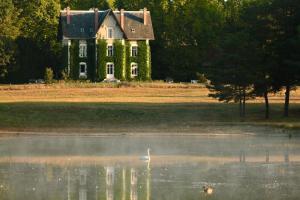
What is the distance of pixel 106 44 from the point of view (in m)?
117

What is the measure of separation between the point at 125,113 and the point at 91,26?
5293 centimetres

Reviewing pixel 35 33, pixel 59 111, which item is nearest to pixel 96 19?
pixel 35 33

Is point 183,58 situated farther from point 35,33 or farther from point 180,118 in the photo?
point 180,118

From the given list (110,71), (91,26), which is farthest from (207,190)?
(91,26)

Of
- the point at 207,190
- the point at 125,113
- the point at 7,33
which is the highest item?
the point at 7,33

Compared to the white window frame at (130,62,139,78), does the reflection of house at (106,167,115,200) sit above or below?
above

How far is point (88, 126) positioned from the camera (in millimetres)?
60250

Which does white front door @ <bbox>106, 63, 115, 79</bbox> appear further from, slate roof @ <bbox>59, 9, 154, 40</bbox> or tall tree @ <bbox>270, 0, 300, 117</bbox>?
tall tree @ <bbox>270, 0, 300, 117</bbox>

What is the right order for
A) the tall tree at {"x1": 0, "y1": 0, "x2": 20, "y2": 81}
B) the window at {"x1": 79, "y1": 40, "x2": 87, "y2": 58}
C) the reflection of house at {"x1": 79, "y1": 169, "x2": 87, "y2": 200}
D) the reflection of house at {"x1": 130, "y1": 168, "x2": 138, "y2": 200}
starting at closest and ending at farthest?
the reflection of house at {"x1": 79, "y1": 169, "x2": 87, "y2": 200} → the reflection of house at {"x1": 130, "y1": 168, "x2": 138, "y2": 200} → the tall tree at {"x1": 0, "y1": 0, "x2": 20, "y2": 81} → the window at {"x1": 79, "y1": 40, "x2": 87, "y2": 58}

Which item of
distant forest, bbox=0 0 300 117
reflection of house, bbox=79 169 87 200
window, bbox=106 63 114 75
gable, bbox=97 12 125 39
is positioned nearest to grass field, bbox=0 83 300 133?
distant forest, bbox=0 0 300 117

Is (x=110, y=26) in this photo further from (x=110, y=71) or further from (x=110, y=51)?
(x=110, y=71)

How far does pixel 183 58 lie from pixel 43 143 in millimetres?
69893

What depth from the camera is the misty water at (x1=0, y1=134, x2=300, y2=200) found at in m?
29.8

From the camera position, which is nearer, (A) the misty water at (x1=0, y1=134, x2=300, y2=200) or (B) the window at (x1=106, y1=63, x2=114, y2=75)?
(A) the misty water at (x1=0, y1=134, x2=300, y2=200)
